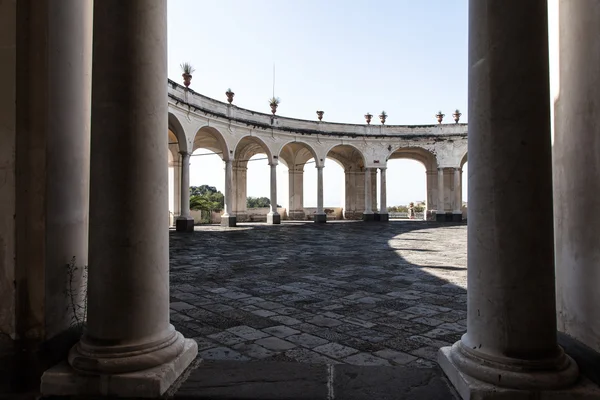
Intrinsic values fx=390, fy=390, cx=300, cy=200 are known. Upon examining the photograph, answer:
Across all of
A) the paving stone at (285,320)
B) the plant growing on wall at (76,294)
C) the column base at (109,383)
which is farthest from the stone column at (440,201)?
the column base at (109,383)

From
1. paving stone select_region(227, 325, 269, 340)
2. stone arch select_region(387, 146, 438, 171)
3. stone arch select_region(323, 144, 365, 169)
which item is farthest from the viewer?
stone arch select_region(323, 144, 365, 169)

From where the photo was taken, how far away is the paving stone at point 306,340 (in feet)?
11.6

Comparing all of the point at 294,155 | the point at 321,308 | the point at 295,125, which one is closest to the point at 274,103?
the point at 295,125

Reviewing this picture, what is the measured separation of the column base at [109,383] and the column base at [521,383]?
73.7 inches

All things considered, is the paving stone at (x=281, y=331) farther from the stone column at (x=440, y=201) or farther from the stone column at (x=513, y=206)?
the stone column at (x=440, y=201)

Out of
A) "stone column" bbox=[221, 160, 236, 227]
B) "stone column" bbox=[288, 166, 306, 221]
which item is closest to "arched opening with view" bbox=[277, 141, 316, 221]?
"stone column" bbox=[288, 166, 306, 221]

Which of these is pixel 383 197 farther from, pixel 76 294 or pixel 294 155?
pixel 76 294

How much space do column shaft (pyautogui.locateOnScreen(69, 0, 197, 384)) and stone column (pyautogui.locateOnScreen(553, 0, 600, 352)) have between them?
283cm

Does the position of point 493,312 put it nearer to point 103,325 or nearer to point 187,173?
point 103,325

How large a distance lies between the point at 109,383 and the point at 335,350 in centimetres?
179

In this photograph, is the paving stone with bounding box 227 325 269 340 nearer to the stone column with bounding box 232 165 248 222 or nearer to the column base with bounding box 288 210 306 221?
the stone column with bounding box 232 165 248 222

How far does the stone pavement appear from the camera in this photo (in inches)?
134

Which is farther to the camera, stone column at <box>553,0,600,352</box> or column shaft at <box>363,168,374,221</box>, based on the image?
column shaft at <box>363,168,374,221</box>

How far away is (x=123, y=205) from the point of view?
2576 mm
